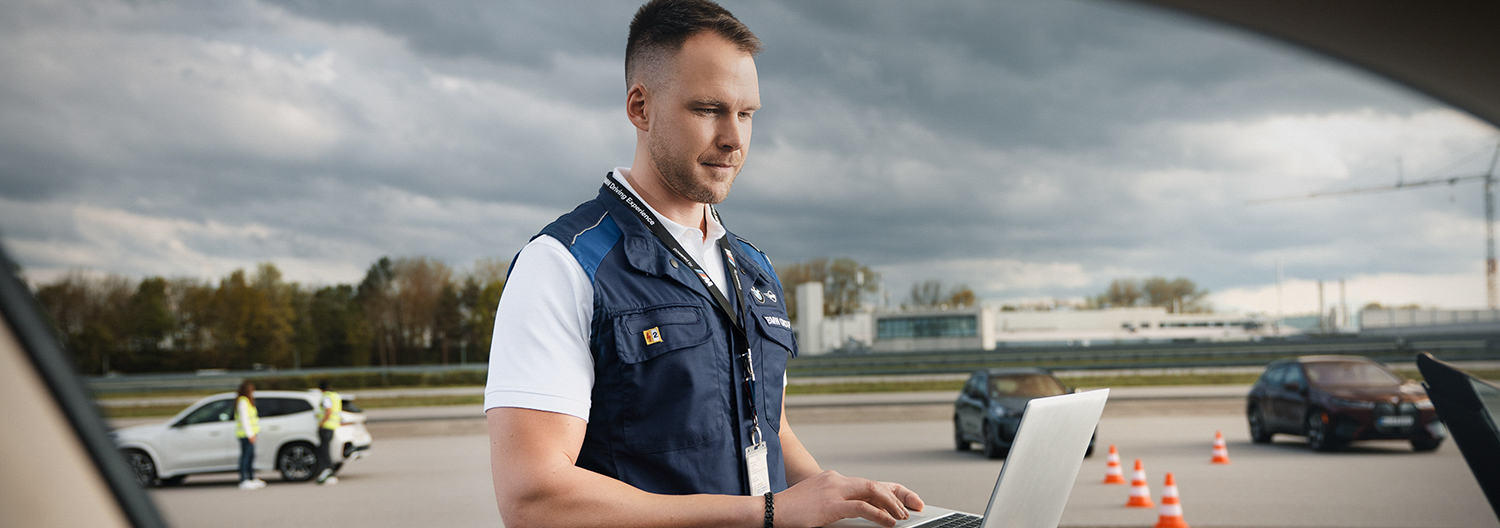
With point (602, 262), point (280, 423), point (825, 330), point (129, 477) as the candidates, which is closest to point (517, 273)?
point (602, 262)

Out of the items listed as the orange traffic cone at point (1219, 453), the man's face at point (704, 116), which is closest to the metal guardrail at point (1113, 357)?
the orange traffic cone at point (1219, 453)

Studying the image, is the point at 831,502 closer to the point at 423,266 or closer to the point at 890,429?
the point at 890,429

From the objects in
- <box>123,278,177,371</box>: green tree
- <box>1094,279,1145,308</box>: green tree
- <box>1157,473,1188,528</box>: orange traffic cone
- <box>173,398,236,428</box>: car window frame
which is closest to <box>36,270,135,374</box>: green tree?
<box>123,278,177,371</box>: green tree

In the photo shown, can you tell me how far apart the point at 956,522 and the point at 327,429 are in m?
13.7

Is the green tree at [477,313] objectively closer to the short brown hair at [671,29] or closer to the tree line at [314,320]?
the tree line at [314,320]

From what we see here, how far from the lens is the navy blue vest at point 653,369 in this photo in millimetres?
1602

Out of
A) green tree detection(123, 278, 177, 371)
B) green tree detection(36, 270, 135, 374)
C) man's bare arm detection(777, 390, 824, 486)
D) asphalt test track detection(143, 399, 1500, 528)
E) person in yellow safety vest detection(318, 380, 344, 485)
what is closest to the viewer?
man's bare arm detection(777, 390, 824, 486)

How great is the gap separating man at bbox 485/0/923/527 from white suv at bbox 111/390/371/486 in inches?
534

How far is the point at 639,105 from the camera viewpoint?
1.80 metres

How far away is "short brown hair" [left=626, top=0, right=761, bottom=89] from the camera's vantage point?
173cm

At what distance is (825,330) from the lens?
6238cm

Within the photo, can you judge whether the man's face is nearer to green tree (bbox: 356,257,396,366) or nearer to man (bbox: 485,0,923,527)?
man (bbox: 485,0,923,527)

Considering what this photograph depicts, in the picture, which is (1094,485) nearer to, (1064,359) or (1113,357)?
(1064,359)

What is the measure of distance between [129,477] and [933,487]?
1009cm
